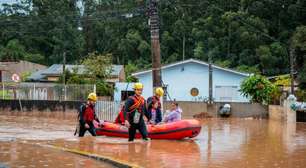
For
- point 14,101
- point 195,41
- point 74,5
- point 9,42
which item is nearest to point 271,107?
point 14,101

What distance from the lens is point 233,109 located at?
3878cm

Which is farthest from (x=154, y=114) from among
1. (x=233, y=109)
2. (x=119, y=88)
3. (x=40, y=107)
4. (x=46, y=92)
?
(x=119, y=88)

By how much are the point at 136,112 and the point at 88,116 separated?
2.57 m

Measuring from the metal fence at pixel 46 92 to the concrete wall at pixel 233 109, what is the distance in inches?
259

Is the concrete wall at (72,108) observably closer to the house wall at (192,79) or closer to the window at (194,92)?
the house wall at (192,79)

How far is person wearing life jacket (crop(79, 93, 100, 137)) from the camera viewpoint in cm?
1939

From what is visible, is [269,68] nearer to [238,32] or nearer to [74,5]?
[238,32]

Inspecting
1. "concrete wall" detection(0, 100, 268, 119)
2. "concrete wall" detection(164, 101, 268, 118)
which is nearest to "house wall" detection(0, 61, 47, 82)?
"concrete wall" detection(0, 100, 268, 119)

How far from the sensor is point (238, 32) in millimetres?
68188

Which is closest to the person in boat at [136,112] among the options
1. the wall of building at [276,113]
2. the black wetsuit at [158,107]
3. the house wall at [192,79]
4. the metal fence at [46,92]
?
the black wetsuit at [158,107]

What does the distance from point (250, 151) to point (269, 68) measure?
50.6 metres

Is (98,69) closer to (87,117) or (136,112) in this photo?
(87,117)

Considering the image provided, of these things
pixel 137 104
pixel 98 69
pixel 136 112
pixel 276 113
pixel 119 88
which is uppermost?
pixel 98 69

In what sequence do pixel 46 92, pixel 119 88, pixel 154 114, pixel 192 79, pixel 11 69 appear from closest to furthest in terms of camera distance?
pixel 154 114 → pixel 46 92 → pixel 192 79 → pixel 119 88 → pixel 11 69
